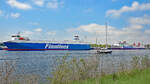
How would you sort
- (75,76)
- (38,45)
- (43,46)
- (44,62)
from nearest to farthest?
(75,76) → (44,62) → (38,45) → (43,46)

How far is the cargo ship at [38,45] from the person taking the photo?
68000mm

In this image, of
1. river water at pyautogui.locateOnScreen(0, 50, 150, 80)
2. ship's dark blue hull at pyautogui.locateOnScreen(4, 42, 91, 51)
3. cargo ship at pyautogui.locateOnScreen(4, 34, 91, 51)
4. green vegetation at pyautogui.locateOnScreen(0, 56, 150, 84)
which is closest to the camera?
green vegetation at pyautogui.locateOnScreen(0, 56, 150, 84)

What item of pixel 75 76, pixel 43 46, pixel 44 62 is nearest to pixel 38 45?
pixel 43 46

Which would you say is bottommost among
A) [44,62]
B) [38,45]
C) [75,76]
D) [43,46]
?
[44,62]

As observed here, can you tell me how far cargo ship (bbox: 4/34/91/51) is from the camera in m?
68.0

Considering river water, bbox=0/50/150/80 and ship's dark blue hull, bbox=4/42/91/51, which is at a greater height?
ship's dark blue hull, bbox=4/42/91/51

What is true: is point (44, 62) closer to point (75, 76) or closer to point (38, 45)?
point (75, 76)

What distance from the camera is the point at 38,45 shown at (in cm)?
7375

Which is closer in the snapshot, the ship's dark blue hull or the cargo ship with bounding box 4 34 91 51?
the ship's dark blue hull

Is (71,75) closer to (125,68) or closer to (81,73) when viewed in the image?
(81,73)

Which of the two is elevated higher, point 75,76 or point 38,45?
point 38,45

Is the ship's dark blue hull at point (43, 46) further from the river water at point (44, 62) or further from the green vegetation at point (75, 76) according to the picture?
the green vegetation at point (75, 76)

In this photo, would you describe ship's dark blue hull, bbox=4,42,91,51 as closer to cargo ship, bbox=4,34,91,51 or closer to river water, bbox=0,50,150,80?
cargo ship, bbox=4,34,91,51

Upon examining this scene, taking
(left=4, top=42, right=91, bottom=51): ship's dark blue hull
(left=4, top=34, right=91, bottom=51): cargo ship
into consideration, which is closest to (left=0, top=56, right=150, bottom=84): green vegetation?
(left=4, top=42, right=91, bottom=51): ship's dark blue hull
